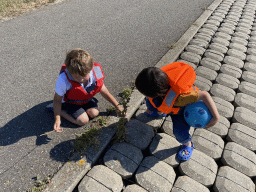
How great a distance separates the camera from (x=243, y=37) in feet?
15.2

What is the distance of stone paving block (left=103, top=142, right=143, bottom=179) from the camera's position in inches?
82.1

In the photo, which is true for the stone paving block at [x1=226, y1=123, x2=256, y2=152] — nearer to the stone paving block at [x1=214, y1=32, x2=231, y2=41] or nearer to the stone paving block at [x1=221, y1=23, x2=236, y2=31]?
the stone paving block at [x1=214, y1=32, x2=231, y2=41]

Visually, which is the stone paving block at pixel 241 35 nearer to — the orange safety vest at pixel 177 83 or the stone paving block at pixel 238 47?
the stone paving block at pixel 238 47

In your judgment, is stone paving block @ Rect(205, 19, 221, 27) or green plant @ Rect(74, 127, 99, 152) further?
stone paving block @ Rect(205, 19, 221, 27)

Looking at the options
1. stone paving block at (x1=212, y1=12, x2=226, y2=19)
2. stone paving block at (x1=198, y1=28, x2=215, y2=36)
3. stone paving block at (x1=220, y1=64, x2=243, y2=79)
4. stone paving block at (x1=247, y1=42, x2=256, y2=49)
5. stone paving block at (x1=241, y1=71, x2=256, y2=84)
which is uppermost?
stone paving block at (x1=212, y1=12, x2=226, y2=19)

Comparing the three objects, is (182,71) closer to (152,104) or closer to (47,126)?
(152,104)

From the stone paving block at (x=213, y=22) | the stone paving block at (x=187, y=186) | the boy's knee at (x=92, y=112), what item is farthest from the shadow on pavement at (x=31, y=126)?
the stone paving block at (x=213, y=22)

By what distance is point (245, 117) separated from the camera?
8.96 ft

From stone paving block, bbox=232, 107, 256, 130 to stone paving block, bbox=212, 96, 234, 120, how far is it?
0.07 metres

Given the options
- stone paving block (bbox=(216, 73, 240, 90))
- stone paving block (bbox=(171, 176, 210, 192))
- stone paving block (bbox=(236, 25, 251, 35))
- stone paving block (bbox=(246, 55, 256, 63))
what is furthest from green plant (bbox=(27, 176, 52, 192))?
stone paving block (bbox=(236, 25, 251, 35))

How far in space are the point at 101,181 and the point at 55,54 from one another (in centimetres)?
284

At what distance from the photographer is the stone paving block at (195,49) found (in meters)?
3.96

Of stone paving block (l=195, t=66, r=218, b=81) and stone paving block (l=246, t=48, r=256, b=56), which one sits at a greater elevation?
stone paving block (l=195, t=66, r=218, b=81)

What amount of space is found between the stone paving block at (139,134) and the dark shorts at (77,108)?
1.95 feet
